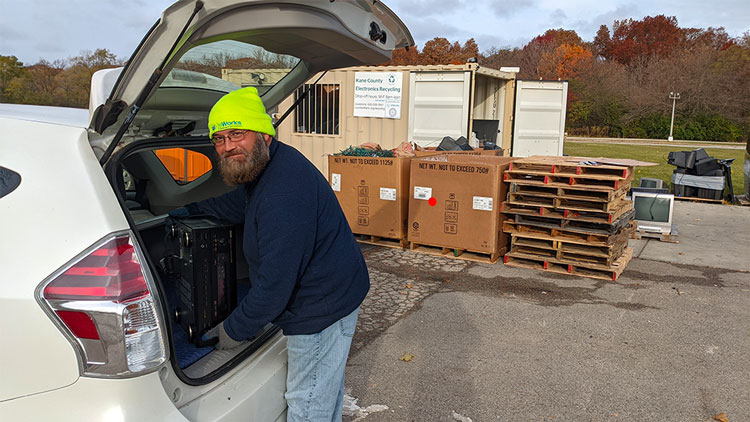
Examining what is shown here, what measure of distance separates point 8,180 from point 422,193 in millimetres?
5748

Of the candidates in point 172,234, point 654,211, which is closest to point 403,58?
point 654,211

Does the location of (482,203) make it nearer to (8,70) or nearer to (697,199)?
(8,70)

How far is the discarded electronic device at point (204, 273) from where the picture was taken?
2303 mm

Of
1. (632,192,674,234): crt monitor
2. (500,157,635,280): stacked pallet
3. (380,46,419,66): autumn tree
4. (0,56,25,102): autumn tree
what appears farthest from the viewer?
(380,46,419,66): autumn tree

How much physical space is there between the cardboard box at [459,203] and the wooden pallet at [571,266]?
29cm

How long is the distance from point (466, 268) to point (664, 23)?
2923 inches

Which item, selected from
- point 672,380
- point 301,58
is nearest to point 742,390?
point 672,380

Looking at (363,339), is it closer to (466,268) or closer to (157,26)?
(466,268)

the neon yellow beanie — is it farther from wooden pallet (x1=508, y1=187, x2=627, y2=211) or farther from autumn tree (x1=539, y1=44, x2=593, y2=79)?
autumn tree (x1=539, y1=44, x2=593, y2=79)

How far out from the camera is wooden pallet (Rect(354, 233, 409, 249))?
295 inches

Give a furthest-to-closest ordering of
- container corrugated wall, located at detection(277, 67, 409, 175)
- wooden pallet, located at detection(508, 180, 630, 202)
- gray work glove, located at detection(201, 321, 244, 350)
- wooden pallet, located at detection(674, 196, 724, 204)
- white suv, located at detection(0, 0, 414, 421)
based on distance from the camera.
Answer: wooden pallet, located at detection(674, 196, 724, 204) → container corrugated wall, located at detection(277, 67, 409, 175) → wooden pallet, located at detection(508, 180, 630, 202) → gray work glove, located at detection(201, 321, 244, 350) → white suv, located at detection(0, 0, 414, 421)

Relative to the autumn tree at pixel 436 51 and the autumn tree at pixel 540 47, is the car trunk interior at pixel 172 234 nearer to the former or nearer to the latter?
the autumn tree at pixel 436 51

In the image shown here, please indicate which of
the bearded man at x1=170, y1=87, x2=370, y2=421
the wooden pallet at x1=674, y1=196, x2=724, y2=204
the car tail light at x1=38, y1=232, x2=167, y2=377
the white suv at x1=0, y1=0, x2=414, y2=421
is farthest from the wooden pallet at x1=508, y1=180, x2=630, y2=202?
the wooden pallet at x1=674, y1=196, x2=724, y2=204

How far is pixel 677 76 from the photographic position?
43125 millimetres
